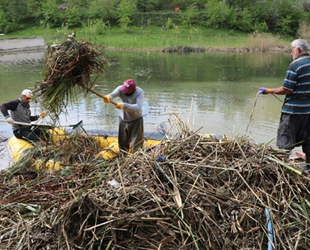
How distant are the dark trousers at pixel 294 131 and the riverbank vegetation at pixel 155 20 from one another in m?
25.0

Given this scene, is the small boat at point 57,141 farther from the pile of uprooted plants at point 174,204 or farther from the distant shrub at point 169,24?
the distant shrub at point 169,24

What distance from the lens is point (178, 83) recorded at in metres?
14.2

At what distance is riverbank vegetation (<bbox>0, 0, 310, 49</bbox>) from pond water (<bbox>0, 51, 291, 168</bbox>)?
841 cm

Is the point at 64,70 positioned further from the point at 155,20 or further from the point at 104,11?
the point at 104,11

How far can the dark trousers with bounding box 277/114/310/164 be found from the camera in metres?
4.55

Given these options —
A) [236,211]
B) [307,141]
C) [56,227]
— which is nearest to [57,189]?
[56,227]

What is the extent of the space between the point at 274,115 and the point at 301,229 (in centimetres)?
657

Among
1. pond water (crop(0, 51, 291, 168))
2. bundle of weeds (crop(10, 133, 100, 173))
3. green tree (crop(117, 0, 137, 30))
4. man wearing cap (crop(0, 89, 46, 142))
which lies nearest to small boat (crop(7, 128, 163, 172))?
bundle of weeds (crop(10, 133, 100, 173))

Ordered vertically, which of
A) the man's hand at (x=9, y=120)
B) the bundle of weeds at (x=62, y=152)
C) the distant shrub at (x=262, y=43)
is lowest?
the distant shrub at (x=262, y=43)

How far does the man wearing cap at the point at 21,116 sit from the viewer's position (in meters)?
6.15

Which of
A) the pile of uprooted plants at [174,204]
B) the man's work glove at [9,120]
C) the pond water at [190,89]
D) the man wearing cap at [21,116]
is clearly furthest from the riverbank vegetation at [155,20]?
the pile of uprooted plants at [174,204]

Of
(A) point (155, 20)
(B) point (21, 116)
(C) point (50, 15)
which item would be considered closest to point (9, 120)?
(B) point (21, 116)

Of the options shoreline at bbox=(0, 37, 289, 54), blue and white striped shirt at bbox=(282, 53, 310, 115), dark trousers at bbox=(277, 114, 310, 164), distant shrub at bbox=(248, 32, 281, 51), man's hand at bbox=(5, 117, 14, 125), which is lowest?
shoreline at bbox=(0, 37, 289, 54)

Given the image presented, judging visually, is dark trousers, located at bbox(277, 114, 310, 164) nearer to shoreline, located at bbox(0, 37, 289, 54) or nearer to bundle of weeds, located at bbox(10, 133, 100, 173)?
bundle of weeds, located at bbox(10, 133, 100, 173)
